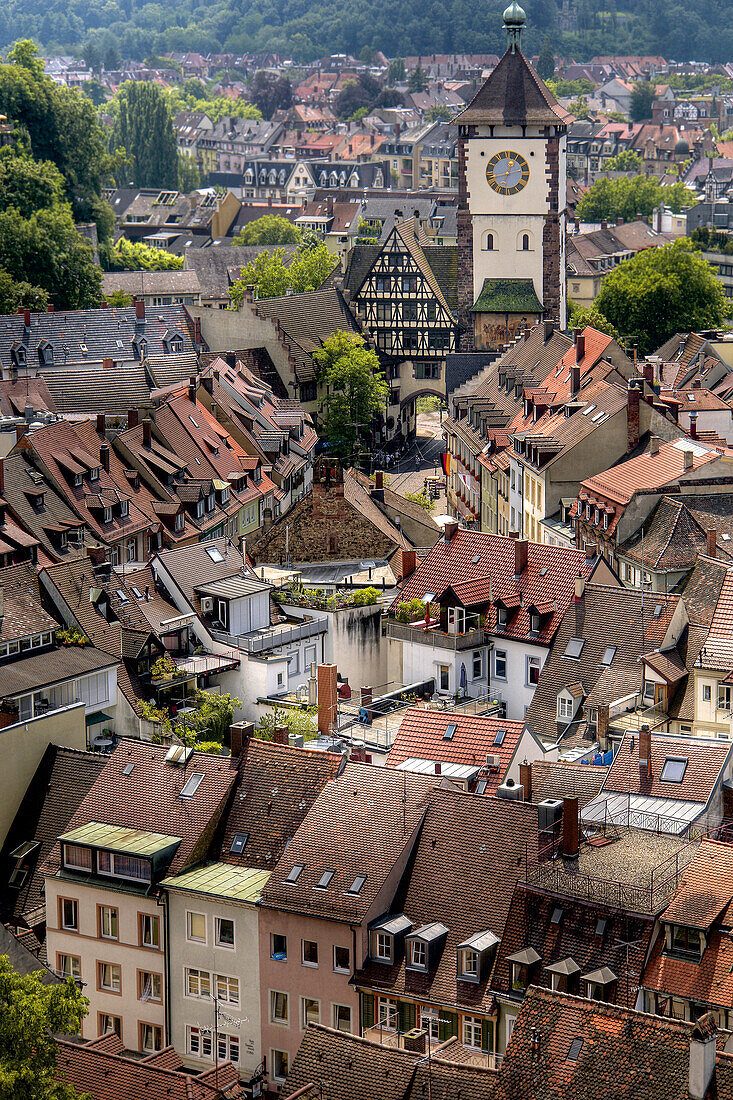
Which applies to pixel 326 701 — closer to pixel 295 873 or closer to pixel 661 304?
pixel 295 873

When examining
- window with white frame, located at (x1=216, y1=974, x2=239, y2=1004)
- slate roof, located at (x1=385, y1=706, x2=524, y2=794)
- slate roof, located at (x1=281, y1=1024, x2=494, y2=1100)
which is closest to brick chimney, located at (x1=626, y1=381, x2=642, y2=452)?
slate roof, located at (x1=385, y1=706, x2=524, y2=794)

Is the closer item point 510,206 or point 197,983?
point 197,983

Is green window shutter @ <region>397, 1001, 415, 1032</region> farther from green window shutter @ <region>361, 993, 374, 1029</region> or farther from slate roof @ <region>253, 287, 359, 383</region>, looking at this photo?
slate roof @ <region>253, 287, 359, 383</region>

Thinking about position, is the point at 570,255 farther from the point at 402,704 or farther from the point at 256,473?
the point at 402,704

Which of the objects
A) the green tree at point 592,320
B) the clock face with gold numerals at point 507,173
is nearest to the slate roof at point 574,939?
the green tree at point 592,320

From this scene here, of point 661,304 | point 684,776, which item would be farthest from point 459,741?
point 661,304

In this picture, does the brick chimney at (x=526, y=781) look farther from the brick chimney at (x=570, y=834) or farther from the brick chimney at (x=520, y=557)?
the brick chimney at (x=520, y=557)
